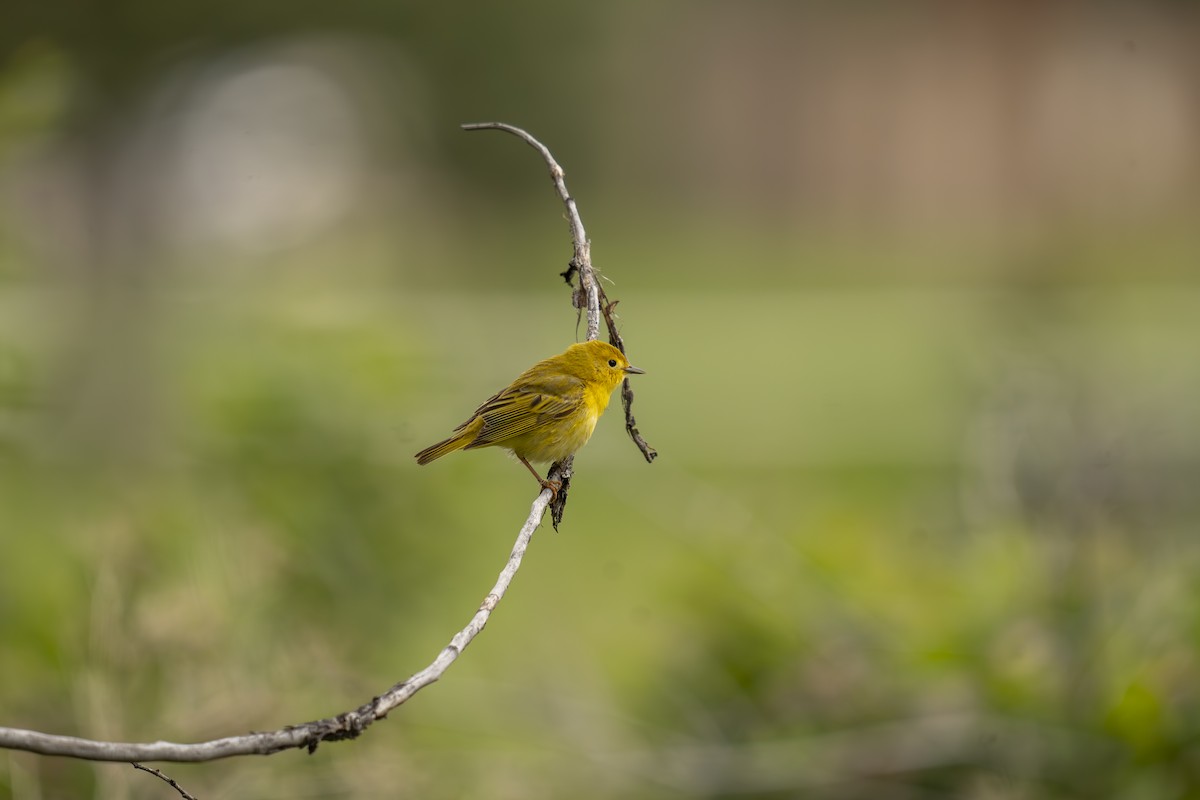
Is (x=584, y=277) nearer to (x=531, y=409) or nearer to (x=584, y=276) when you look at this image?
(x=584, y=276)

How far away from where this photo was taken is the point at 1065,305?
11.3 meters

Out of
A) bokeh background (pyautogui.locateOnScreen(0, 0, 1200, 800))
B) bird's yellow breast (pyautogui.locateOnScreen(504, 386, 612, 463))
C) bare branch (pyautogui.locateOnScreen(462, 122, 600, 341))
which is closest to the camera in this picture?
bare branch (pyautogui.locateOnScreen(462, 122, 600, 341))

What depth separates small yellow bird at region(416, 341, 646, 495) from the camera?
A: 12.0 feet

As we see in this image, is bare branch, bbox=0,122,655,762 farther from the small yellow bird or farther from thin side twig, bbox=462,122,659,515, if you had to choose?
the small yellow bird

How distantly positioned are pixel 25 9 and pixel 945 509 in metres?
7.31

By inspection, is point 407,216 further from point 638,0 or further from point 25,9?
point 25,9

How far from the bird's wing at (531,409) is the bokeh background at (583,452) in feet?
3.28

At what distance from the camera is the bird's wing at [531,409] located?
3688mm

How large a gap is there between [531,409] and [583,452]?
212 inches

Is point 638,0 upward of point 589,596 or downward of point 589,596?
upward

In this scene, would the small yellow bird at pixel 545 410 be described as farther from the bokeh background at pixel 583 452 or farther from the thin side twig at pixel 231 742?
the thin side twig at pixel 231 742

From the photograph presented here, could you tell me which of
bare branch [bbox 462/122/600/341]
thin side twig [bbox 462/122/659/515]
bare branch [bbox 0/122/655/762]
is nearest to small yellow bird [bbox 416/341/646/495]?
thin side twig [bbox 462/122/659/515]

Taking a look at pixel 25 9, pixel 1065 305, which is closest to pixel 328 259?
pixel 25 9

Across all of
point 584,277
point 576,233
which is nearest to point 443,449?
point 584,277
